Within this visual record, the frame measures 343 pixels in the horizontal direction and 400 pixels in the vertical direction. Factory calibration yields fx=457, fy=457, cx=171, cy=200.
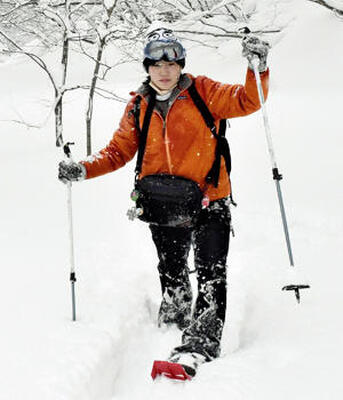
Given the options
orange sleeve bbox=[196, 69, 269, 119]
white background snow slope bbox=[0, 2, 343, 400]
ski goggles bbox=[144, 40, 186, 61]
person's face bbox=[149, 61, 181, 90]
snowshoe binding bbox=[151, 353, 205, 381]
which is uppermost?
ski goggles bbox=[144, 40, 186, 61]

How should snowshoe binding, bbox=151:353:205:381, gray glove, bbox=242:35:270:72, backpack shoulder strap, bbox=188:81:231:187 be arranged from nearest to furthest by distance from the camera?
snowshoe binding, bbox=151:353:205:381 → gray glove, bbox=242:35:270:72 → backpack shoulder strap, bbox=188:81:231:187

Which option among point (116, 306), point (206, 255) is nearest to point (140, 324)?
point (116, 306)

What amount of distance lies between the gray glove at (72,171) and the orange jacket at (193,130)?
446 mm

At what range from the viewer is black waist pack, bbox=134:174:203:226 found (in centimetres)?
285

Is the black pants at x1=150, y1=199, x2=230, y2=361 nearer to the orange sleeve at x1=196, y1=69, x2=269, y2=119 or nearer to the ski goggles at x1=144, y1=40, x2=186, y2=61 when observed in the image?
the orange sleeve at x1=196, y1=69, x2=269, y2=119

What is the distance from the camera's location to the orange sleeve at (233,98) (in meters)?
2.71

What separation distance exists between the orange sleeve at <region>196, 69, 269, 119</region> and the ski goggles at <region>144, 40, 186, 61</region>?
0.94ft

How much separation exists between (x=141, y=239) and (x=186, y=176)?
2.68 m

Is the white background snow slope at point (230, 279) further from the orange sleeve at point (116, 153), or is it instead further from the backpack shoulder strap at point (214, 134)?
the orange sleeve at point (116, 153)

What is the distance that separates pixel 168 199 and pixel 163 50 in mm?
943

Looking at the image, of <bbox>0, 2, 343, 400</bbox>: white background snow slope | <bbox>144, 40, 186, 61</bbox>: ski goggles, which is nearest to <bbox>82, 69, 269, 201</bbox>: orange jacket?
<bbox>144, 40, 186, 61</bbox>: ski goggles

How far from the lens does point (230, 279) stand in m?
4.33

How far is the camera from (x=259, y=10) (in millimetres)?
11961

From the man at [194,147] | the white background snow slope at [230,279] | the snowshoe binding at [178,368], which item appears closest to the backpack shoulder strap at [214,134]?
the man at [194,147]
